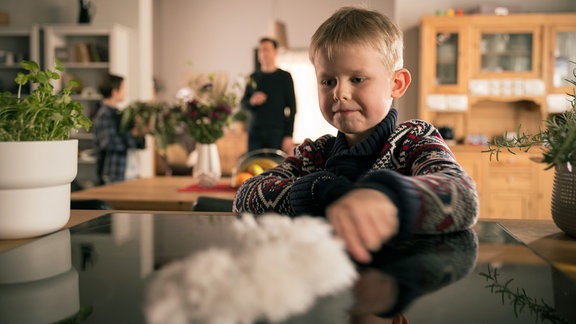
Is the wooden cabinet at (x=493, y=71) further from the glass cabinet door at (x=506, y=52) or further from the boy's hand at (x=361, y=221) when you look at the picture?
the boy's hand at (x=361, y=221)

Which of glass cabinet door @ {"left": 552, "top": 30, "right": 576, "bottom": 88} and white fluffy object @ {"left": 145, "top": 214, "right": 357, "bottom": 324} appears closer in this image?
white fluffy object @ {"left": 145, "top": 214, "right": 357, "bottom": 324}

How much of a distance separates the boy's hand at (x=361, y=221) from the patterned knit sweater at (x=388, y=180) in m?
0.04

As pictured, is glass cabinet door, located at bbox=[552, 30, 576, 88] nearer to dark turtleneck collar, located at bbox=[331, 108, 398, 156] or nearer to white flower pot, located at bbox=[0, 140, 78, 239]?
dark turtleneck collar, located at bbox=[331, 108, 398, 156]

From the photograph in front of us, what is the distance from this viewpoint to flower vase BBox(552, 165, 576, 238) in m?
0.73

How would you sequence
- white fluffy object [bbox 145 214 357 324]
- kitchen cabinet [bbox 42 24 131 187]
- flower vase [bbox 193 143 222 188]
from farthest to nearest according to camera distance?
1. kitchen cabinet [bbox 42 24 131 187]
2. flower vase [bbox 193 143 222 188]
3. white fluffy object [bbox 145 214 357 324]

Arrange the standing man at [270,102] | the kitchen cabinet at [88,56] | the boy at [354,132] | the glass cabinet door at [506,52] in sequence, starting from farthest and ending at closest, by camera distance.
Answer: the kitchen cabinet at [88,56], the glass cabinet door at [506,52], the standing man at [270,102], the boy at [354,132]

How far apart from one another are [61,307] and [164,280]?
0.29 feet

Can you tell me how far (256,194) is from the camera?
1.01 meters

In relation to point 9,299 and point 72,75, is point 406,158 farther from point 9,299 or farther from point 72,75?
point 72,75

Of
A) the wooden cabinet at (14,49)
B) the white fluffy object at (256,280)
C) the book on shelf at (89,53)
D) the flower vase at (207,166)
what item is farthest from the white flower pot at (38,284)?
the wooden cabinet at (14,49)

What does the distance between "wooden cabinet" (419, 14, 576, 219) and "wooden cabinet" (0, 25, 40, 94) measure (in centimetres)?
403

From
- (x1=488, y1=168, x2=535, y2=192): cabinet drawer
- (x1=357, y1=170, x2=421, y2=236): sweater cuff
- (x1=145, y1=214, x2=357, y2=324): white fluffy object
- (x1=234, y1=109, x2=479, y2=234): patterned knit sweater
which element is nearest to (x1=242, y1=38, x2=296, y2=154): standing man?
(x1=488, y1=168, x2=535, y2=192): cabinet drawer

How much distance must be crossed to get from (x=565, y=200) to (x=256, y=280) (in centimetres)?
62

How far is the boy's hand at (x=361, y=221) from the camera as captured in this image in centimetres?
43
